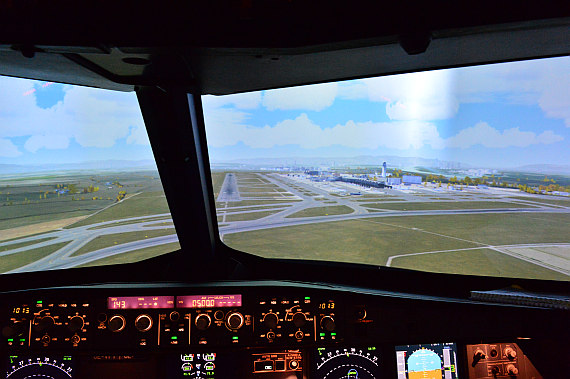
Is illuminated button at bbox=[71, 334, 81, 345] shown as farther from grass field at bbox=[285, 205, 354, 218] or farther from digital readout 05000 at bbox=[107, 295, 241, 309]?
grass field at bbox=[285, 205, 354, 218]

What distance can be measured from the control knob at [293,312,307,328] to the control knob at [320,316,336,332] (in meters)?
0.09

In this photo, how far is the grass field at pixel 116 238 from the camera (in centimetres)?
224

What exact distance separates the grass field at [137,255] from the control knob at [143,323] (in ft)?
1.50

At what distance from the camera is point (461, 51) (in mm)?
1422

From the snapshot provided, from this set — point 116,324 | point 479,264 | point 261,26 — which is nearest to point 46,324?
point 116,324

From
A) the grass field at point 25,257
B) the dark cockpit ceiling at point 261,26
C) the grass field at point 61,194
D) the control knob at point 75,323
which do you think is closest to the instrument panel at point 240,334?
the control knob at point 75,323

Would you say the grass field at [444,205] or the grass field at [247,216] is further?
the grass field at [247,216]

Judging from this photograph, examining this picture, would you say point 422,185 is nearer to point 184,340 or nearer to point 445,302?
point 445,302

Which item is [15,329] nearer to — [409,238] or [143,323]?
[143,323]

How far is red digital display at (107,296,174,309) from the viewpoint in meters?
1.81

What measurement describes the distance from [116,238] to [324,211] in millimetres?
1374

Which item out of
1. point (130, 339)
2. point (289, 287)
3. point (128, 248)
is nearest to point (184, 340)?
point (130, 339)

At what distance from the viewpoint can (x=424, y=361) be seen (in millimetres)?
1883

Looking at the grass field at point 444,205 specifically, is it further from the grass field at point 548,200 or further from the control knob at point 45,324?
the control knob at point 45,324
